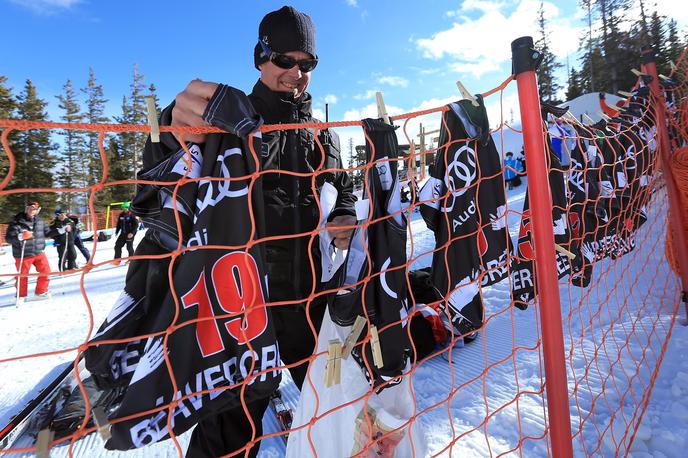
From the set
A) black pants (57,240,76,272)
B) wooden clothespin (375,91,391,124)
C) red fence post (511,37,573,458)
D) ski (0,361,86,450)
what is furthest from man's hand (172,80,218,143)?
black pants (57,240,76,272)

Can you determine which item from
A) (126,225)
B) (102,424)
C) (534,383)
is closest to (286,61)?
(102,424)

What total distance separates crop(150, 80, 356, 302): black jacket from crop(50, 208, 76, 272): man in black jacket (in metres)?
9.83

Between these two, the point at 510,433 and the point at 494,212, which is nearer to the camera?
the point at 494,212

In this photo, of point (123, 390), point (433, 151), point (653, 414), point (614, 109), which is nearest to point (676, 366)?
point (653, 414)

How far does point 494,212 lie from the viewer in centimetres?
148

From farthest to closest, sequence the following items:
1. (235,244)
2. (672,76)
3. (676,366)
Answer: (672,76) < (676,366) < (235,244)

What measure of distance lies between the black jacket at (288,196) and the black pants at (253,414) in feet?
0.35

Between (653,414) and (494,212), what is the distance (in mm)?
1744

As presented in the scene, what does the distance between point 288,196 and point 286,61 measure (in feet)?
2.19

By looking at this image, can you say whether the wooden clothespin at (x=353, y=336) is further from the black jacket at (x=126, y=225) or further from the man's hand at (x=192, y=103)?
the black jacket at (x=126, y=225)

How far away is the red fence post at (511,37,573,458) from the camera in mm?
1290

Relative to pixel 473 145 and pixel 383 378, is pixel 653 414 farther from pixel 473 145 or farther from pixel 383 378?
pixel 473 145

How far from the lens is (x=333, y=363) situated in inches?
56.6

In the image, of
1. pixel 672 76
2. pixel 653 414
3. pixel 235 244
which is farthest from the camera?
pixel 672 76
